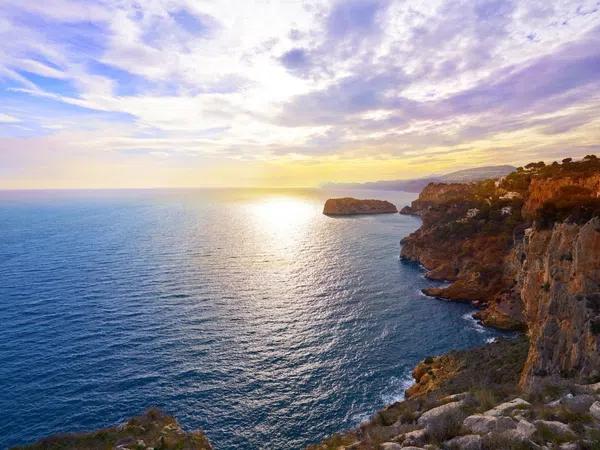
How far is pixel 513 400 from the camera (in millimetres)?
16703

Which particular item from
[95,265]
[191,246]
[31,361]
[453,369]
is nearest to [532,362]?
[453,369]

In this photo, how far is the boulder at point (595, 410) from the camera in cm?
1331

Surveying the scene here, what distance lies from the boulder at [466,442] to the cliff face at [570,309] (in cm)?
2033

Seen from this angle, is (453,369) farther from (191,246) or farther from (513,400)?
(191,246)

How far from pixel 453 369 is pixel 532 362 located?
10989 millimetres

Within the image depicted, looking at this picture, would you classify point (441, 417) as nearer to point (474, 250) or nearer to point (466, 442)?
point (466, 442)

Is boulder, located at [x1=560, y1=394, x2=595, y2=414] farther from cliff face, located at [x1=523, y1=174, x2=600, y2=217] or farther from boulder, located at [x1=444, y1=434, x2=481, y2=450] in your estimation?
cliff face, located at [x1=523, y1=174, x2=600, y2=217]

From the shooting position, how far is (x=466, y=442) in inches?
492

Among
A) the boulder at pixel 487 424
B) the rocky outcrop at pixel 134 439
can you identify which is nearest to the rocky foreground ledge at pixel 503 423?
the boulder at pixel 487 424

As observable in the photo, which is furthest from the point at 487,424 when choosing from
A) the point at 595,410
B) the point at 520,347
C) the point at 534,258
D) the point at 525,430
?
the point at 520,347

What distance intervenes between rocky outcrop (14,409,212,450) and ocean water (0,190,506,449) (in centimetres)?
252

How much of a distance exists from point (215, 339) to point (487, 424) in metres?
46.7

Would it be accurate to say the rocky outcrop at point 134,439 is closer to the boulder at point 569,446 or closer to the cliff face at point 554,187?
the boulder at point 569,446

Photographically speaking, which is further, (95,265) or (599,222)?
(95,265)
